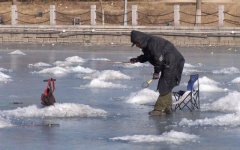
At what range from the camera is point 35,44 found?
117 feet

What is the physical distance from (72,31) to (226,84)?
1913 centimetres

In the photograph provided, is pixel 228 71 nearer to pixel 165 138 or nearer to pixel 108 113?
pixel 108 113

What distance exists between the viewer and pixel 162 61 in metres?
12.8

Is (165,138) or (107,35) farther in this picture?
(107,35)

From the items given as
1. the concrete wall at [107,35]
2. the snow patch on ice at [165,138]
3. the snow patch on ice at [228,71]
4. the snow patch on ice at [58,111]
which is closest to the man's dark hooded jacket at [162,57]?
the snow patch on ice at [58,111]

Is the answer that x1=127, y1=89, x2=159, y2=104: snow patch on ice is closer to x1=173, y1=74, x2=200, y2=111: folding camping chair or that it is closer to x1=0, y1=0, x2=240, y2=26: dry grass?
x1=173, y1=74, x2=200, y2=111: folding camping chair

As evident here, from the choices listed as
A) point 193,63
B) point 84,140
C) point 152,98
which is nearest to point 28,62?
point 193,63

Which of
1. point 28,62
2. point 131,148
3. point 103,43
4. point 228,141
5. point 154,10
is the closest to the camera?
point 131,148

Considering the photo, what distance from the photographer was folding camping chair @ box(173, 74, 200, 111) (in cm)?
1348

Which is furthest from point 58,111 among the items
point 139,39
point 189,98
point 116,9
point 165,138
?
point 116,9

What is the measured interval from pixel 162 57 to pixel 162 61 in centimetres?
6

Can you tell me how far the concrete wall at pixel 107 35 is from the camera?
114 ft

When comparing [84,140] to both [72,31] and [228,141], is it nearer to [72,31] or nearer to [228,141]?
[228,141]

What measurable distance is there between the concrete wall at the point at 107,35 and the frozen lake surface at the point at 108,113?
1157 cm
